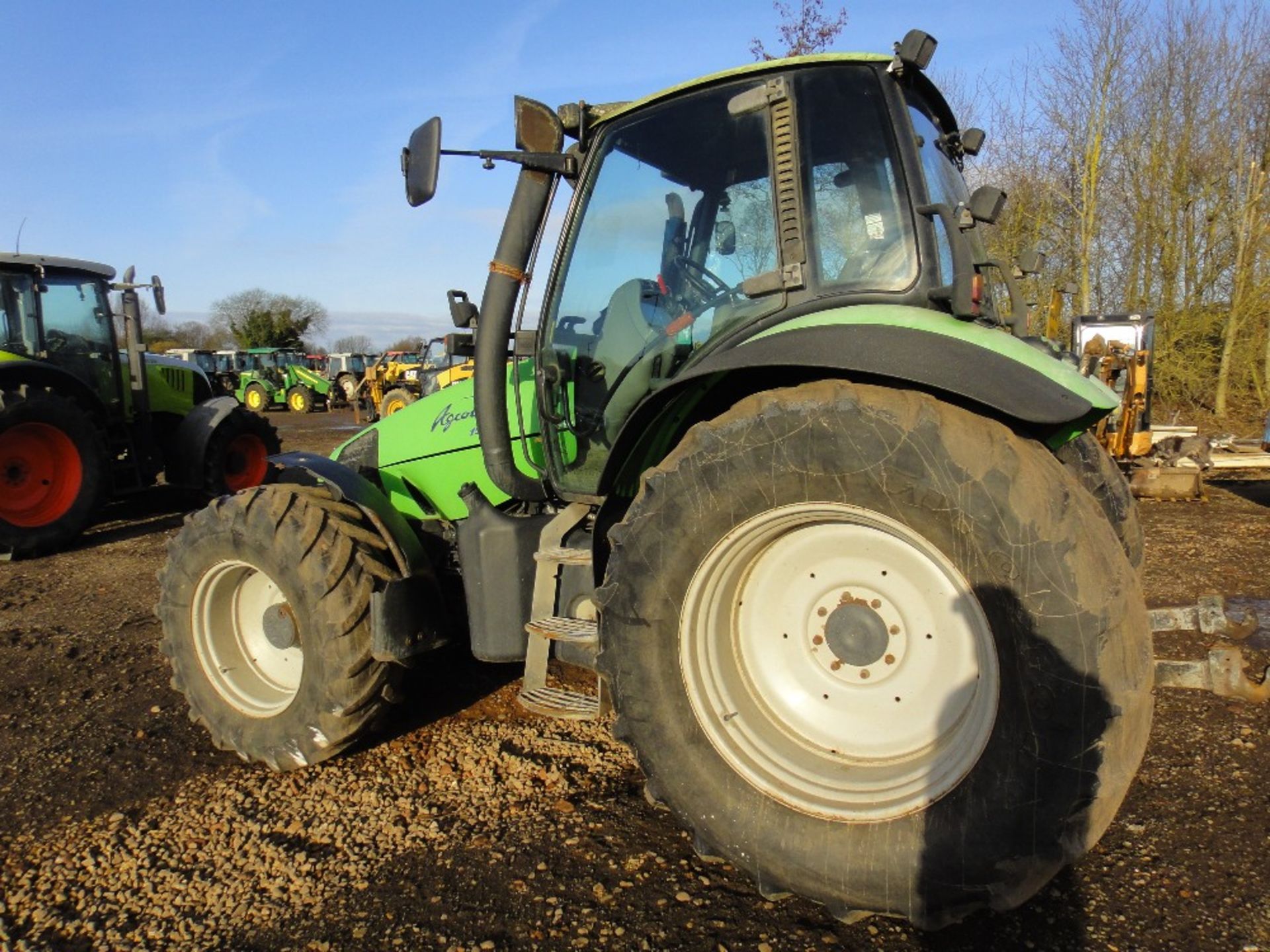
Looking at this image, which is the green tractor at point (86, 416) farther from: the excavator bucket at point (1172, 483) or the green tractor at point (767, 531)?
the excavator bucket at point (1172, 483)

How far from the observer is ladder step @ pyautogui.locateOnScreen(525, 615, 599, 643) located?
2682mm

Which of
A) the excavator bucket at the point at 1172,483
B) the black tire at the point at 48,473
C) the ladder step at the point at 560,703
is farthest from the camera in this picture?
the excavator bucket at the point at 1172,483

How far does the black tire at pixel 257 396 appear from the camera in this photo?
28734mm

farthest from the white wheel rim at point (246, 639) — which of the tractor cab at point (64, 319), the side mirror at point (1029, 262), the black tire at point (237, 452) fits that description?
the tractor cab at point (64, 319)

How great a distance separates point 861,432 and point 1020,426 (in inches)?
15.4

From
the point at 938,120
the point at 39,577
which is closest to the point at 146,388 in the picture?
the point at 39,577

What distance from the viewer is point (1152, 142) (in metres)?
16.8

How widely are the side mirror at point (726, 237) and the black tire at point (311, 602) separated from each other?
1.54 meters

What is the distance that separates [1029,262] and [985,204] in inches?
45.4

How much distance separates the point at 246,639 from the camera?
3.36 metres

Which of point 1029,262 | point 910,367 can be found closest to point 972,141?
point 1029,262

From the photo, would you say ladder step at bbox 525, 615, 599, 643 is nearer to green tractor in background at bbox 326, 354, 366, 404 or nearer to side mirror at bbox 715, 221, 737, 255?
side mirror at bbox 715, 221, 737, 255

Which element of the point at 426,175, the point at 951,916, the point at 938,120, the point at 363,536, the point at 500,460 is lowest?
the point at 951,916

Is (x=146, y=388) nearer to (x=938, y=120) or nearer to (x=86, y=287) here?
(x=86, y=287)
